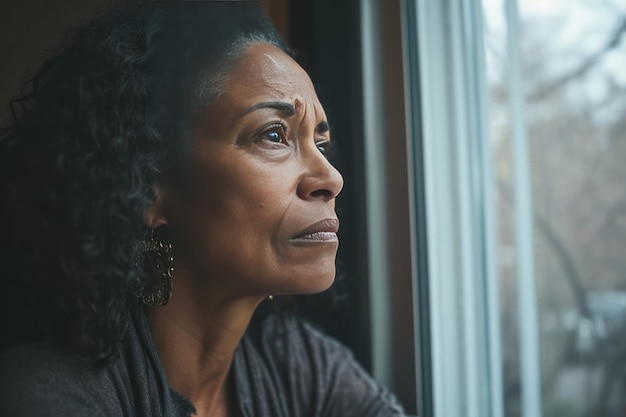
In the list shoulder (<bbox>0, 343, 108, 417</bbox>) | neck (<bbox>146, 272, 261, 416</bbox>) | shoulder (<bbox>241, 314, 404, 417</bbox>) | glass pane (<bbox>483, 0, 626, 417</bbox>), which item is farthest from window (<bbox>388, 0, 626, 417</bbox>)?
shoulder (<bbox>0, 343, 108, 417</bbox>)

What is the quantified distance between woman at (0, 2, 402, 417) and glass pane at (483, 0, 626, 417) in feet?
0.79

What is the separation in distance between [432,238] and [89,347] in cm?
40

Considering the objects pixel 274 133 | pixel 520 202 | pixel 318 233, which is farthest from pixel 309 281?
pixel 520 202

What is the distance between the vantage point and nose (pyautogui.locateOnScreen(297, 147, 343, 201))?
2.08ft

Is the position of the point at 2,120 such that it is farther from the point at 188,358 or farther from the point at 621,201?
the point at 621,201

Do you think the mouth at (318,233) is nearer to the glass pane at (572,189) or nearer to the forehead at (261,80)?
the forehead at (261,80)

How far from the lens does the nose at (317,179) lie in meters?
0.63

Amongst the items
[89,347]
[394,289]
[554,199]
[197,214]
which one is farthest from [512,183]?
[89,347]

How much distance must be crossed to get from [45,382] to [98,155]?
227mm

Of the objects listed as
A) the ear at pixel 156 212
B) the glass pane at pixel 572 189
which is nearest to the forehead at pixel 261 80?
the ear at pixel 156 212

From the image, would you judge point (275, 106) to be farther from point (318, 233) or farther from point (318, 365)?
point (318, 365)

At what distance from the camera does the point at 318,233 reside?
25.4 inches

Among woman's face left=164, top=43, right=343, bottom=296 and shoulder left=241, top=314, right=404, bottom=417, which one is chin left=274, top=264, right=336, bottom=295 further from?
shoulder left=241, top=314, right=404, bottom=417

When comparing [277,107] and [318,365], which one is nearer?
[277,107]
